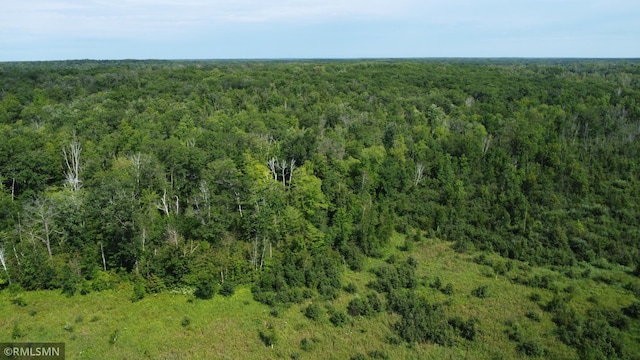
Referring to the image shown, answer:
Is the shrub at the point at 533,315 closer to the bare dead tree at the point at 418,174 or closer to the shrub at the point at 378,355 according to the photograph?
the shrub at the point at 378,355

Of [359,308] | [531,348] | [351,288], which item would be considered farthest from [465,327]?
[351,288]

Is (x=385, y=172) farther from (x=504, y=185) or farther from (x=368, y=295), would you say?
(x=368, y=295)

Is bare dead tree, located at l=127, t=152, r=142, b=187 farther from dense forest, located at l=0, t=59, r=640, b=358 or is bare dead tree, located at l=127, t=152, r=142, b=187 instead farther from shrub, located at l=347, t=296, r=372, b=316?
shrub, located at l=347, t=296, r=372, b=316

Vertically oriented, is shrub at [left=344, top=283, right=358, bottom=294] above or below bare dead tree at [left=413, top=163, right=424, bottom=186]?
below

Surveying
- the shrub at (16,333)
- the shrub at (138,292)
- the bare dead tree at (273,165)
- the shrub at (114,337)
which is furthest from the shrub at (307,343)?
the bare dead tree at (273,165)

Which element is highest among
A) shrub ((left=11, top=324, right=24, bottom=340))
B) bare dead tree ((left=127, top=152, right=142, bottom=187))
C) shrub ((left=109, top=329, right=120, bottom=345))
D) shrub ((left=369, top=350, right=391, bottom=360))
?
bare dead tree ((left=127, top=152, right=142, bottom=187))

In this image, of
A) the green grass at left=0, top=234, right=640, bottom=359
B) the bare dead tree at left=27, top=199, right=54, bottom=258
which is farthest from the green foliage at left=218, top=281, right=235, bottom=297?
the bare dead tree at left=27, top=199, right=54, bottom=258

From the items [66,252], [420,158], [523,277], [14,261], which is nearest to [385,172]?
[420,158]
